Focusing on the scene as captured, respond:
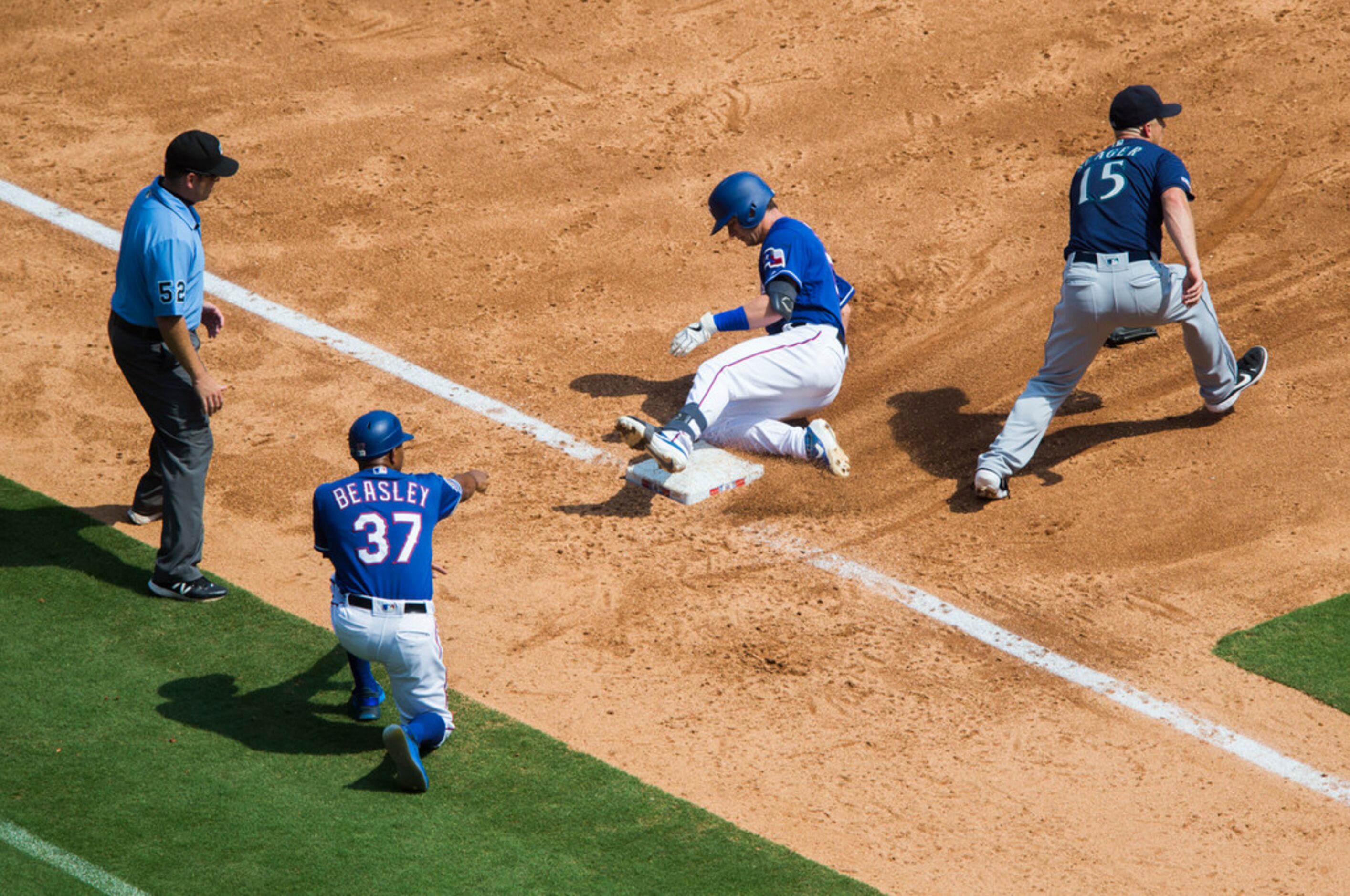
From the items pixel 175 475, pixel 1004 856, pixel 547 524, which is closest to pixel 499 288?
pixel 547 524

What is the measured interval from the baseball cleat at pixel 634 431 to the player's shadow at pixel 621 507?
59 centimetres

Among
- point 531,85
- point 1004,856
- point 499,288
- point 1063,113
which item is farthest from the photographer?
point 531,85

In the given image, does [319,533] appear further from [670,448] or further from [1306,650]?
[1306,650]

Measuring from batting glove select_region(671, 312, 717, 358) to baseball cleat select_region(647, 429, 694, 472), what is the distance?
0.76 m

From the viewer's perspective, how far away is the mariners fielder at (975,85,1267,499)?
7.17 metres

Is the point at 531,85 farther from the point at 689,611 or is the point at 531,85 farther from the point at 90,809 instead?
the point at 90,809

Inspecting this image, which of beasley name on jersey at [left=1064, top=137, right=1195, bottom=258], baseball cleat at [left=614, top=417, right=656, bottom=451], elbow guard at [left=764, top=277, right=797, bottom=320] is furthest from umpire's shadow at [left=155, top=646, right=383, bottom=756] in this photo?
beasley name on jersey at [left=1064, top=137, right=1195, bottom=258]

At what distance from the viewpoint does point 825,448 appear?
7.57 meters

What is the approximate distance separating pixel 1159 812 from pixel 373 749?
10.6ft

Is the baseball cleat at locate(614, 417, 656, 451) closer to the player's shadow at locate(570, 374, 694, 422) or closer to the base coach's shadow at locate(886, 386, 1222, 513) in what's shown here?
the player's shadow at locate(570, 374, 694, 422)

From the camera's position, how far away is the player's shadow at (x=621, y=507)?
7402 millimetres

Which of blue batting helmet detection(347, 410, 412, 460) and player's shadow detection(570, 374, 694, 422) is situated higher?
blue batting helmet detection(347, 410, 412, 460)

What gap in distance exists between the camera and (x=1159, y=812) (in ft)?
17.9

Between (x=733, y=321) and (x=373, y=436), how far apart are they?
2.78 meters
